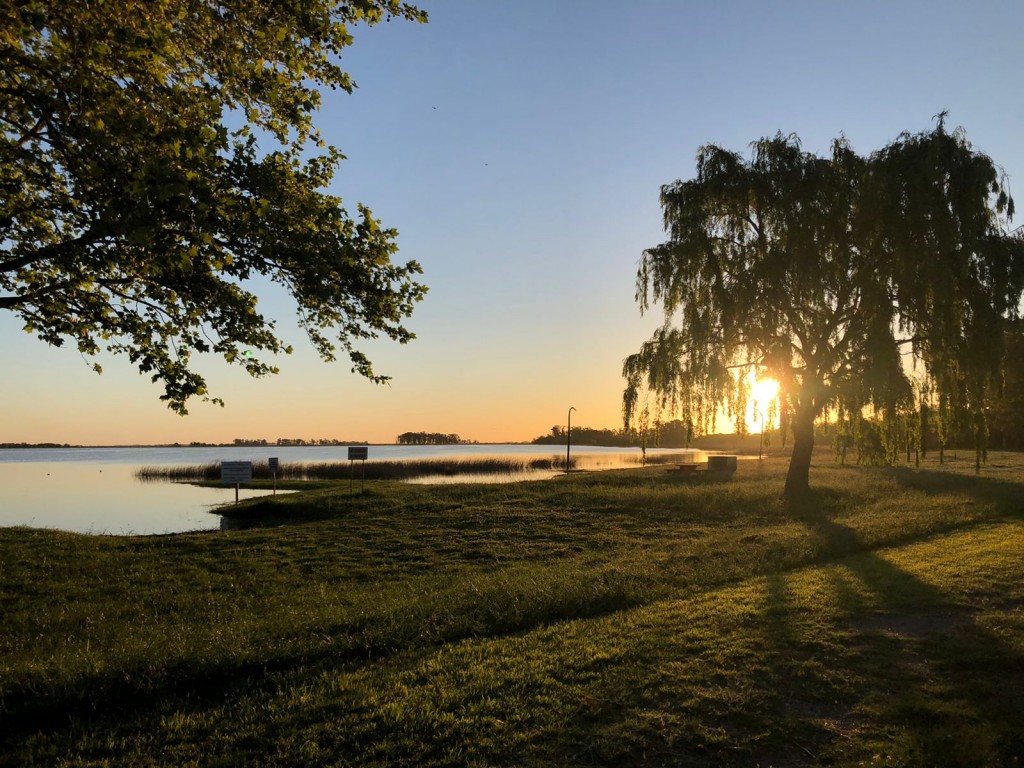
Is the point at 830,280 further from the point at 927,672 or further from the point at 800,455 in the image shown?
the point at 927,672

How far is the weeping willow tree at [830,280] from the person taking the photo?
64.8 feet

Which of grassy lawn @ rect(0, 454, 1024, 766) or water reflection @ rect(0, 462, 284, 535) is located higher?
grassy lawn @ rect(0, 454, 1024, 766)

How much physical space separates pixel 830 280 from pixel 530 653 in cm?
1893

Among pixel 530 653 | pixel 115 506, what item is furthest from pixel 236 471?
pixel 530 653

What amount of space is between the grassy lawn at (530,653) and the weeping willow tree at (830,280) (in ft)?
19.8

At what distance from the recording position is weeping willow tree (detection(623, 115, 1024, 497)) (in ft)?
64.8

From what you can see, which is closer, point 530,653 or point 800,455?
point 530,653

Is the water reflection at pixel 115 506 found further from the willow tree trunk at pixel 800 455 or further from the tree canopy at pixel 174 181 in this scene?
the willow tree trunk at pixel 800 455

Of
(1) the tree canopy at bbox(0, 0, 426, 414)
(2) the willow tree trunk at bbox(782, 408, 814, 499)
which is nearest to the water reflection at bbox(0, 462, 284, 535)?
(1) the tree canopy at bbox(0, 0, 426, 414)

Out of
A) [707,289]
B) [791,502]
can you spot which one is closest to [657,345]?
[707,289]

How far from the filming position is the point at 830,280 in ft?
69.8

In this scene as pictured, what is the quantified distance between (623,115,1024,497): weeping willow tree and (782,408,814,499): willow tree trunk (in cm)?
6

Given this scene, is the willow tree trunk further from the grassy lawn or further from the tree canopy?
the tree canopy

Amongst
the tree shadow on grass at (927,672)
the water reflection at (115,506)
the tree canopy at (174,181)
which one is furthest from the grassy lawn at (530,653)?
the water reflection at (115,506)
